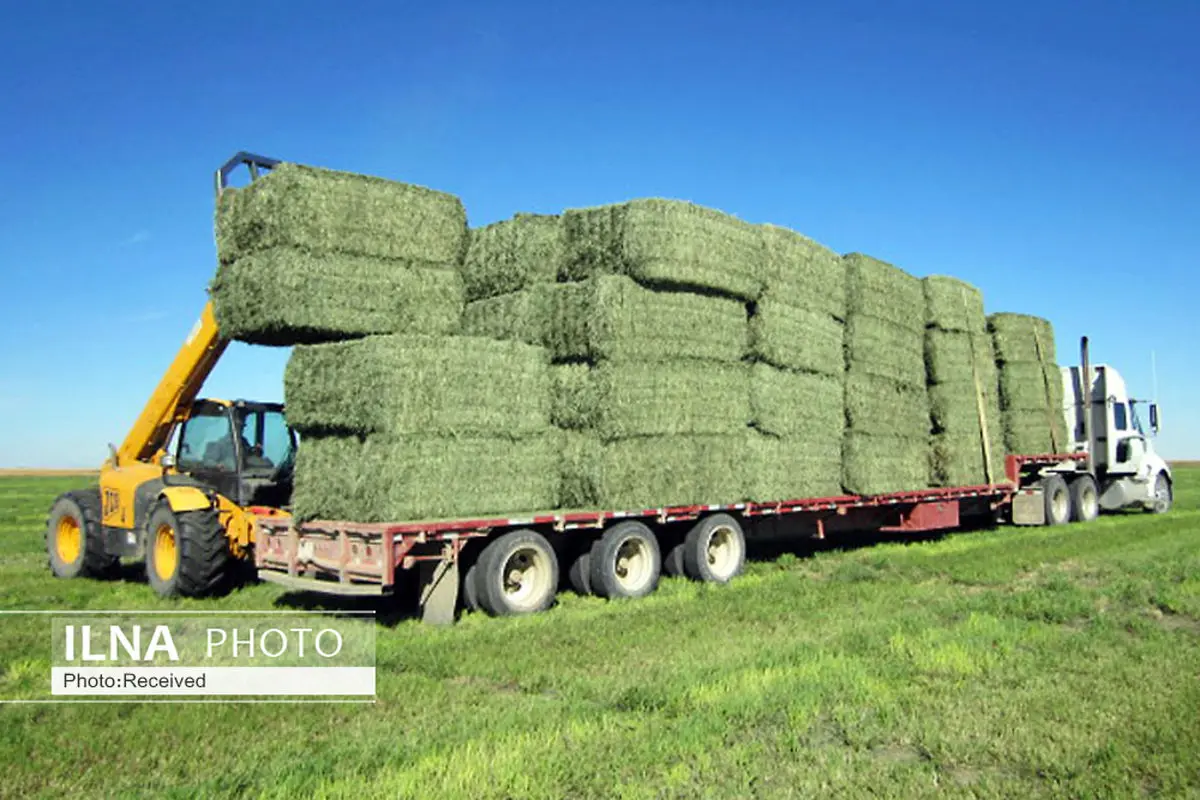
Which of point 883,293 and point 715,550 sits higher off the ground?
point 883,293

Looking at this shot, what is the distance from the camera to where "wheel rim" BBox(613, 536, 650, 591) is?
11680 millimetres

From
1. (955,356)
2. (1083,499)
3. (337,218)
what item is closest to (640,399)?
(337,218)

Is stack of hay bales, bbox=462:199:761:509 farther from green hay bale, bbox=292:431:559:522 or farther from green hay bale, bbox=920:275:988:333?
green hay bale, bbox=920:275:988:333

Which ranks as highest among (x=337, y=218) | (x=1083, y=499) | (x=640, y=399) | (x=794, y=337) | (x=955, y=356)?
(x=337, y=218)

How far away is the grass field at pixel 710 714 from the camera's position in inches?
205

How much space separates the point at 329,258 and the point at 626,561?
477 centimetres

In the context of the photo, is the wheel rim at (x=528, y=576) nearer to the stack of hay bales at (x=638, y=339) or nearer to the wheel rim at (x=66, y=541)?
the stack of hay bales at (x=638, y=339)

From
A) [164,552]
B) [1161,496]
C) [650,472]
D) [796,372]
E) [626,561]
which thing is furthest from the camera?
[1161,496]

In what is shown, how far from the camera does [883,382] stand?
1587 cm

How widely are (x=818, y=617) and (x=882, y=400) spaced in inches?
263

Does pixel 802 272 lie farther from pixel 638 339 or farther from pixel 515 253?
pixel 515 253

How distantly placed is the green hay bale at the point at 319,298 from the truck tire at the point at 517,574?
2864 mm

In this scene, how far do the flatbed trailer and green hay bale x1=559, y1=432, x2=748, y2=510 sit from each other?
15cm

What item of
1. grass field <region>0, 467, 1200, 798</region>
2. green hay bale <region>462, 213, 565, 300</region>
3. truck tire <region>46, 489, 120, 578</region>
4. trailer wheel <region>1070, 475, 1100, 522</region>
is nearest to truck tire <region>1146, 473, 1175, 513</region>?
trailer wheel <region>1070, 475, 1100, 522</region>
